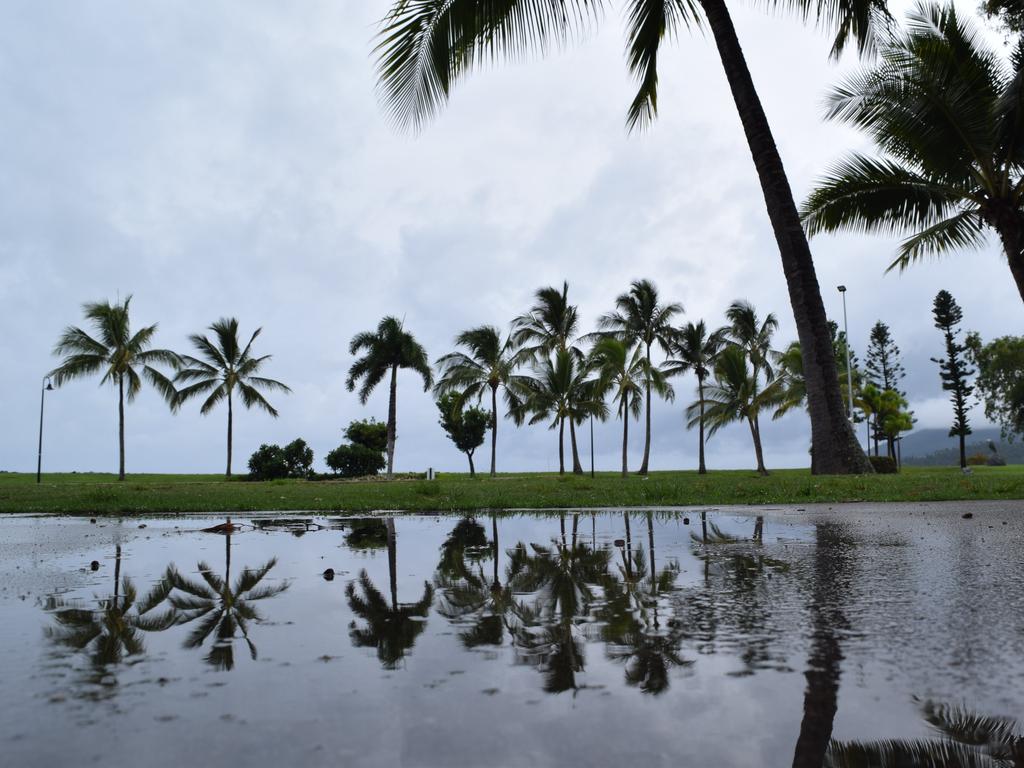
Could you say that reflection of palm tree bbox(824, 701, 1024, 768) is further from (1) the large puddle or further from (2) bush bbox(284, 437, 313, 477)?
(2) bush bbox(284, 437, 313, 477)

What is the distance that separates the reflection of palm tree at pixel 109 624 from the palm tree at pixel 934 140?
43.0 feet

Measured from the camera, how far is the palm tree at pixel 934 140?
12008 mm

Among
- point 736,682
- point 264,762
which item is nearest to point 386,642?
point 264,762

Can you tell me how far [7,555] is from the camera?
14.1 feet

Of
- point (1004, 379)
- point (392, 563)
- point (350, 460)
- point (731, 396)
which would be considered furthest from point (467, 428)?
point (392, 563)

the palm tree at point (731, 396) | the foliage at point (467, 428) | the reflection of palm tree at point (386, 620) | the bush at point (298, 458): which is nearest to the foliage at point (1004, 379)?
the palm tree at point (731, 396)

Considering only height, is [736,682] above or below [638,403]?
Answer: below

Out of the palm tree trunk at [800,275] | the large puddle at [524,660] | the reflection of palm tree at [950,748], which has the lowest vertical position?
the reflection of palm tree at [950,748]

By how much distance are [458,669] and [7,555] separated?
383 cm

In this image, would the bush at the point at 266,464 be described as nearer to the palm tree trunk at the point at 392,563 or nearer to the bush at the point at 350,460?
the bush at the point at 350,460

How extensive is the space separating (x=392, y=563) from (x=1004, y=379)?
56.7 m

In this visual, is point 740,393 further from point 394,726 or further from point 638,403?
point 394,726

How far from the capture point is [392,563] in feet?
11.7

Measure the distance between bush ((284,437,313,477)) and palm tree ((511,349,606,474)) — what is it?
1218cm
